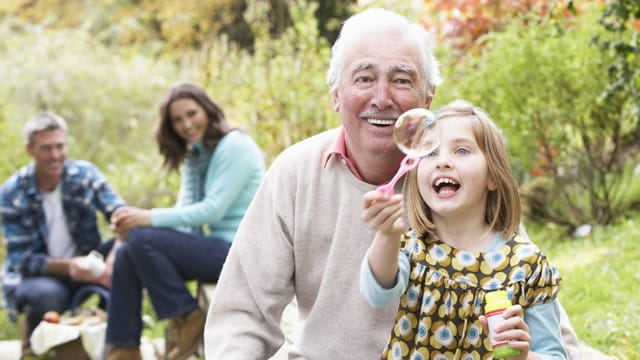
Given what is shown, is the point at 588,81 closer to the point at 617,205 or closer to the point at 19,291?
the point at 617,205

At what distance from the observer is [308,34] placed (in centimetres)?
673

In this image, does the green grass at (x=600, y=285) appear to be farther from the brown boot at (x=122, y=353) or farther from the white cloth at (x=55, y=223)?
the brown boot at (x=122, y=353)

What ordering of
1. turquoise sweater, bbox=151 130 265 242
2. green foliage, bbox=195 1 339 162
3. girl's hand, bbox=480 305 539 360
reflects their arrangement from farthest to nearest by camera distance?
1. green foliage, bbox=195 1 339 162
2. turquoise sweater, bbox=151 130 265 242
3. girl's hand, bbox=480 305 539 360

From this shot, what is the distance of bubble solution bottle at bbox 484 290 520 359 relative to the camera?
6.19 feet

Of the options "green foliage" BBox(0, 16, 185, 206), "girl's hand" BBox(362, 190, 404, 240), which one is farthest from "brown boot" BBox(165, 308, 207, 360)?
"green foliage" BBox(0, 16, 185, 206)

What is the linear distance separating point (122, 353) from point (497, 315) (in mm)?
2918

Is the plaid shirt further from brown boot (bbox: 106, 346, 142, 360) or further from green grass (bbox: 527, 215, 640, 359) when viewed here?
green grass (bbox: 527, 215, 640, 359)

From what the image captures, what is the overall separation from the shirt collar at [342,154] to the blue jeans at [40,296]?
301 cm

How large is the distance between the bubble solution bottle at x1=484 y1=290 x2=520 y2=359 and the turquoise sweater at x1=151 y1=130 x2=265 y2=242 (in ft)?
8.98

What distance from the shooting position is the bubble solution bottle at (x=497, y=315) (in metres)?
1.89

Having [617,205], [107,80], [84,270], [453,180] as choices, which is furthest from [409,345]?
[107,80]

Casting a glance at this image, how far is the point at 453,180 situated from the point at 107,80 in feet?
28.9

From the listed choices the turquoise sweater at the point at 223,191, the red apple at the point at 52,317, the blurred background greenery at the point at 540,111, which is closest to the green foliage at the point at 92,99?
the blurred background greenery at the point at 540,111

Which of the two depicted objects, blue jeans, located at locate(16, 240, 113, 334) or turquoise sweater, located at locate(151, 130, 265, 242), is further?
blue jeans, located at locate(16, 240, 113, 334)
